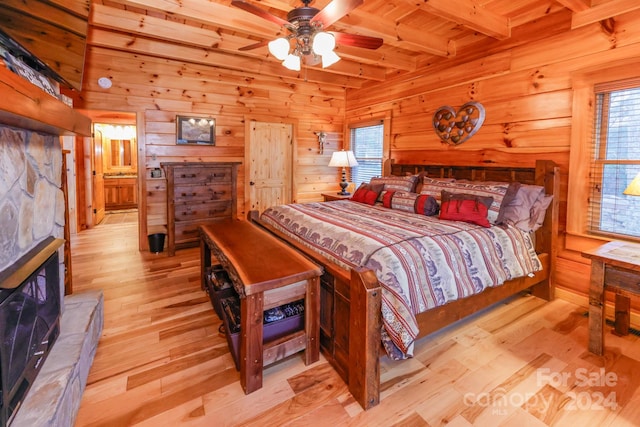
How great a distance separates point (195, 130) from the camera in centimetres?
461

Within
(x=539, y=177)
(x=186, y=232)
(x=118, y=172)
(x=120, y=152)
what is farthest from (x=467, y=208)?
(x=120, y=152)

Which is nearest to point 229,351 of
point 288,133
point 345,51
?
point 345,51

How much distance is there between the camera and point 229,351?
218 cm

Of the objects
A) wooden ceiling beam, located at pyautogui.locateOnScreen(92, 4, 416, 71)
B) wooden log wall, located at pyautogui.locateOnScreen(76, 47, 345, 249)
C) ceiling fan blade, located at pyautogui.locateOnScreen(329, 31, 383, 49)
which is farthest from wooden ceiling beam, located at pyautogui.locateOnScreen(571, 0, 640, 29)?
wooden log wall, located at pyautogui.locateOnScreen(76, 47, 345, 249)

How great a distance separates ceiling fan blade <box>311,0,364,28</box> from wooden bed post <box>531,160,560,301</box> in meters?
2.22

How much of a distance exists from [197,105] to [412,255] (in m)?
3.94

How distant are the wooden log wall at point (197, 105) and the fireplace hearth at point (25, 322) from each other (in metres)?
2.87

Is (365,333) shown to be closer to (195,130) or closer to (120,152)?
(195,130)

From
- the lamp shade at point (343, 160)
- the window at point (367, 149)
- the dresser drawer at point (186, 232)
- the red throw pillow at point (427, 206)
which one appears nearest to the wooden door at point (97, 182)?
the dresser drawer at point (186, 232)

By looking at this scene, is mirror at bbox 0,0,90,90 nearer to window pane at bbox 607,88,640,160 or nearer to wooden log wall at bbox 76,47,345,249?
wooden log wall at bbox 76,47,345,249

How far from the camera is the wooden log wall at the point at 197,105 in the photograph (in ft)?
13.5

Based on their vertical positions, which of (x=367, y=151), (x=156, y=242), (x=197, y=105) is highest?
(x=197, y=105)

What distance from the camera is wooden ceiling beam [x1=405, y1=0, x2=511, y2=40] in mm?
2551

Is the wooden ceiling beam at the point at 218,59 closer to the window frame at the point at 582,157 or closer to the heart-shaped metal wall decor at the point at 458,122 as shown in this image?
the heart-shaped metal wall decor at the point at 458,122
